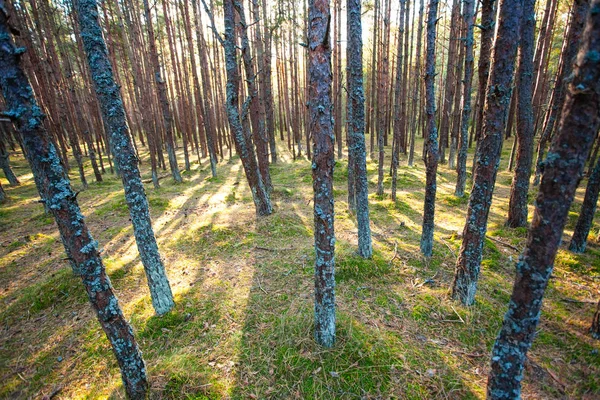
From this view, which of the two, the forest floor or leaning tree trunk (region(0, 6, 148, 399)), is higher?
leaning tree trunk (region(0, 6, 148, 399))

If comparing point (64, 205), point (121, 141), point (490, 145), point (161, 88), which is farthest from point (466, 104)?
point (161, 88)

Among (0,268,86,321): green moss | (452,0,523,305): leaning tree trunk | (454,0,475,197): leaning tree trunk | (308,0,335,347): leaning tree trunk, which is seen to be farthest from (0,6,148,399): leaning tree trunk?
(454,0,475,197): leaning tree trunk

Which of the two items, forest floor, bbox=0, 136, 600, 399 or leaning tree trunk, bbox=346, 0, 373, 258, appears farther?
leaning tree trunk, bbox=346, 0, 373, 258

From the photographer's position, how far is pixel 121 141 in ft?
14.3

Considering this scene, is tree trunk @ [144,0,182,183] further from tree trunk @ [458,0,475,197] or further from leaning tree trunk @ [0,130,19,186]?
tree trunk @ [458,0,475,197]

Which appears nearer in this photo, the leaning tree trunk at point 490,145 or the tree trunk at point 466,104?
the leaning tree trunk at point 490,145

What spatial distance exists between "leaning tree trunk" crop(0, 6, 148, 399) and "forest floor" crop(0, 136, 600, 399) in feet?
1.85

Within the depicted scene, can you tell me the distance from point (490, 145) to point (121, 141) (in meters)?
6.03

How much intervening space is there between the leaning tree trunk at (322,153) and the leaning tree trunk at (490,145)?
2.74 meters

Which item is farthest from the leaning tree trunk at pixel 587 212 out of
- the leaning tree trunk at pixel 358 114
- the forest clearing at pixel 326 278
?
the leaning tree trunk at pixel 358 114

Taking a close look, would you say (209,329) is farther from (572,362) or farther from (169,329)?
(572,362)

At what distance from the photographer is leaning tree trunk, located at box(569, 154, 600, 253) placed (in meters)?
5.65

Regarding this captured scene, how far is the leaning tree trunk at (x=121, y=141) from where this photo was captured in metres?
3.91

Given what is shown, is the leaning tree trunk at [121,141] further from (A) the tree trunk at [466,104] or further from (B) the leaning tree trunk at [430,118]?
(A) the tree trunk at [466,104]
